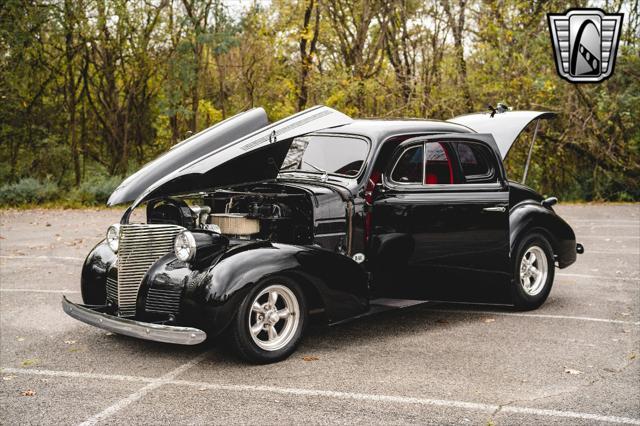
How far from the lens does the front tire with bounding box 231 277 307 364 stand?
5.35 metres

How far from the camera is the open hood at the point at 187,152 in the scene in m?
5.79

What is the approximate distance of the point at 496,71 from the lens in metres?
21.0

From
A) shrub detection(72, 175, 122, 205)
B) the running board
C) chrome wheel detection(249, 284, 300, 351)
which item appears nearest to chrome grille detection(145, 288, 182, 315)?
chrome wheel detection(249, 284, 300, 351)

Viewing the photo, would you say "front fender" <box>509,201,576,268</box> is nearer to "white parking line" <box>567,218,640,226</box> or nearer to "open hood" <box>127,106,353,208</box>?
"open hood" <box>127,106,353,208</box>

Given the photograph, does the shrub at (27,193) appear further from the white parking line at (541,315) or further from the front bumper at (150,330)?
the front bumper at (150,330)

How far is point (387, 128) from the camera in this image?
6703 mm

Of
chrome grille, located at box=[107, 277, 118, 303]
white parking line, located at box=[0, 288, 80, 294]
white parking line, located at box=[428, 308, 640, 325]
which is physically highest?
chrome grille, located at box=[107, 277, 118, 303]

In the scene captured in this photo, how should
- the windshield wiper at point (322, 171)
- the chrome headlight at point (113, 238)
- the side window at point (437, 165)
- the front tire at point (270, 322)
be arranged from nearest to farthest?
the front tire at point (270, 322)
the chrome headlight at point (113, 238)
the windshield wiper at point (322, 171)
the side window at point (437, 165)

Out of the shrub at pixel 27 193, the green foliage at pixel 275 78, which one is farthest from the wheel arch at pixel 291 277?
the shrub at pixel 27 193

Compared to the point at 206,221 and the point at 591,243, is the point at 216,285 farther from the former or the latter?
the point at 591,243

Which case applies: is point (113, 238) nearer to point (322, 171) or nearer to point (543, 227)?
point (322, 171)

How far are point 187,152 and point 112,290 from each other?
1.33m

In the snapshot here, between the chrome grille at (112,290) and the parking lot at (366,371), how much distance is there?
1.34 feet

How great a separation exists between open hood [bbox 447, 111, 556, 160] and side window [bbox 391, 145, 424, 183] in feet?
3.80
